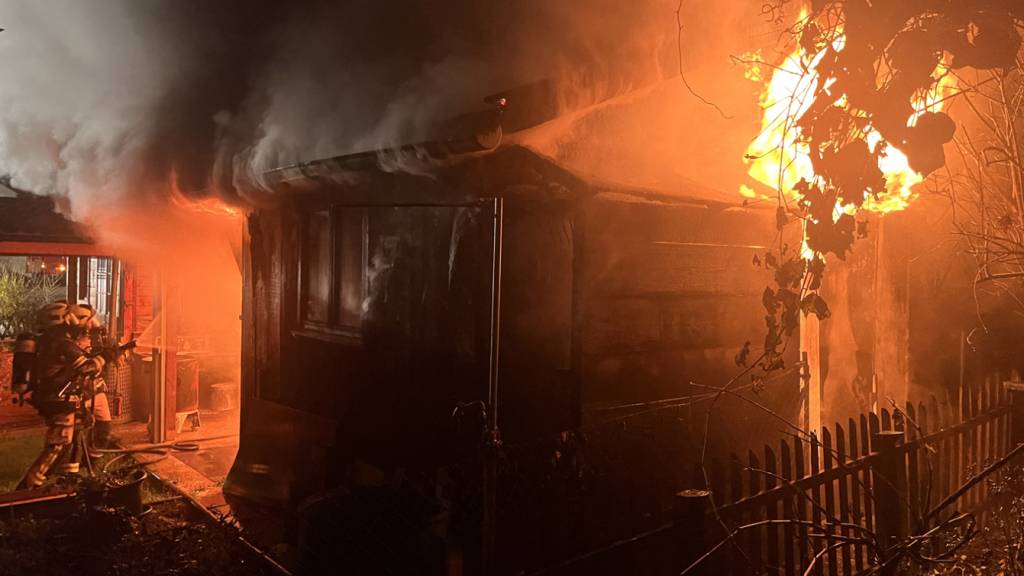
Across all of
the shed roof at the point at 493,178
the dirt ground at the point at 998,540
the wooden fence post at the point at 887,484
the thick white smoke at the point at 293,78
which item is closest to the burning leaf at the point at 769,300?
the dirt ground at the point at 998,540

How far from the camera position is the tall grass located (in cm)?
1723

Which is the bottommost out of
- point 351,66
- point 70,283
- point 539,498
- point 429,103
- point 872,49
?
point 539,498

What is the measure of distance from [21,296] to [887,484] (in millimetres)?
20985

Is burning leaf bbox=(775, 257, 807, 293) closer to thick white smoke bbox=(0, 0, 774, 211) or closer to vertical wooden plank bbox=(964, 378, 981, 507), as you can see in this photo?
thick white smoke bbox=(0, 0, 774, 211)

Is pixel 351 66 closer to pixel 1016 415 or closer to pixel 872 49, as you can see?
pixel 872 49

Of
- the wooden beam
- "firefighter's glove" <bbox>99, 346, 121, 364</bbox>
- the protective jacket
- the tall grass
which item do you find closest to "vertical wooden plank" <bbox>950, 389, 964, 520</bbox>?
"firefighter's glove" <bbox>99, 346, 121, 364</bbox>

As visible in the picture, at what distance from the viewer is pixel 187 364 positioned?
47.6 ft

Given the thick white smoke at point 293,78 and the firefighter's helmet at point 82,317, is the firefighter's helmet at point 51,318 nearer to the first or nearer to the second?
the firefighter's helmet at point 82,317

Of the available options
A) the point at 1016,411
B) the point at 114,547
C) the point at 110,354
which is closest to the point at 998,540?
the point at 1016,411

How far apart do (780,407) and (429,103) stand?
639 centimetres

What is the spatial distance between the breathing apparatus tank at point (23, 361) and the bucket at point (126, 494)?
384 cm

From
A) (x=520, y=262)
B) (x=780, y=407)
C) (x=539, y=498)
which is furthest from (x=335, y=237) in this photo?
(x=780, y=407)

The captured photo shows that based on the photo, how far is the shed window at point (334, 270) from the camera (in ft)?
26.8

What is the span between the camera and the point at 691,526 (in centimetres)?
400
